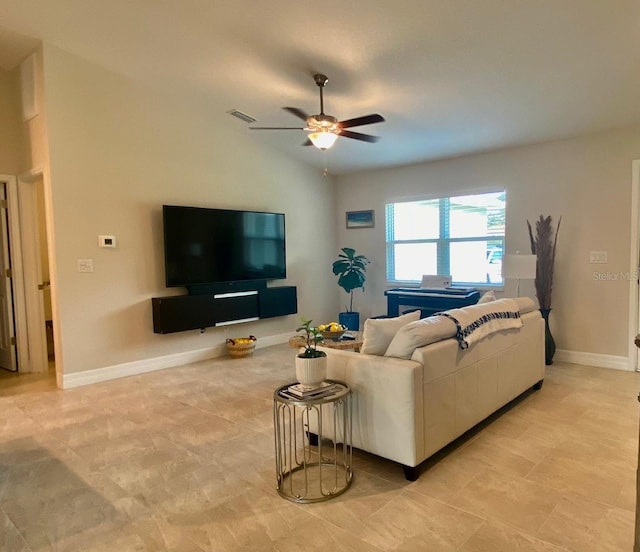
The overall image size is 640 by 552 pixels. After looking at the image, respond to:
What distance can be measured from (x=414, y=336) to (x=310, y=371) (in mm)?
612

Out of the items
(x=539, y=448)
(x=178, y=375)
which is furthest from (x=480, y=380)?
(x=178, y=375)

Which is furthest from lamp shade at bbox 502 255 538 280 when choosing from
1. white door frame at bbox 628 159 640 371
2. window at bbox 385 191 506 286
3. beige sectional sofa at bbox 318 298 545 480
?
beige sectional sofa at bbox 318 298 545 480

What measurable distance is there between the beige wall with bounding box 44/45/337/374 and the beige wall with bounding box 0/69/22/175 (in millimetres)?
831

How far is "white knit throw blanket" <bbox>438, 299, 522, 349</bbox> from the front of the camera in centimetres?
265

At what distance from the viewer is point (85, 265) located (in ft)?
13.8

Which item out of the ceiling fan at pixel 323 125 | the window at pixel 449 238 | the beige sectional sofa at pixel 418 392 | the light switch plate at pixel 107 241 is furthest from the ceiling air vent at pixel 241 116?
the beige sectional sofa at pixel 418 392

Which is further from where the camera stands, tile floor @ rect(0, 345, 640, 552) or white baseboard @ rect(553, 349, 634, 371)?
white baseboard @ rect(553, 349, 634, 371)

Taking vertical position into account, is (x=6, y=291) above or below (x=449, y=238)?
below

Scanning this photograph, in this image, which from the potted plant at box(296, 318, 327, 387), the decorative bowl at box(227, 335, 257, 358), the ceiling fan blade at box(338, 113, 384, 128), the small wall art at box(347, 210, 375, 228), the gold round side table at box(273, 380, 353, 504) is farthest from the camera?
the small wall art at box(347, 210, 375, 228)

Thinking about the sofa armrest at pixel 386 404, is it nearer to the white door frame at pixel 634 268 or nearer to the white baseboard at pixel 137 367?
the white baseboard at pixel 137 367

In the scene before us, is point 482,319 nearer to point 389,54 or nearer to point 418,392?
point 418,392

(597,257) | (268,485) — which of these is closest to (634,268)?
(597,257)

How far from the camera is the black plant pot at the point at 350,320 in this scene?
635 cm

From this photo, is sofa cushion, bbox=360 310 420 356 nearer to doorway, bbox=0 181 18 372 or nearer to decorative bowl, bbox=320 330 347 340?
decorative bowl, bbox=320 330 347 340
